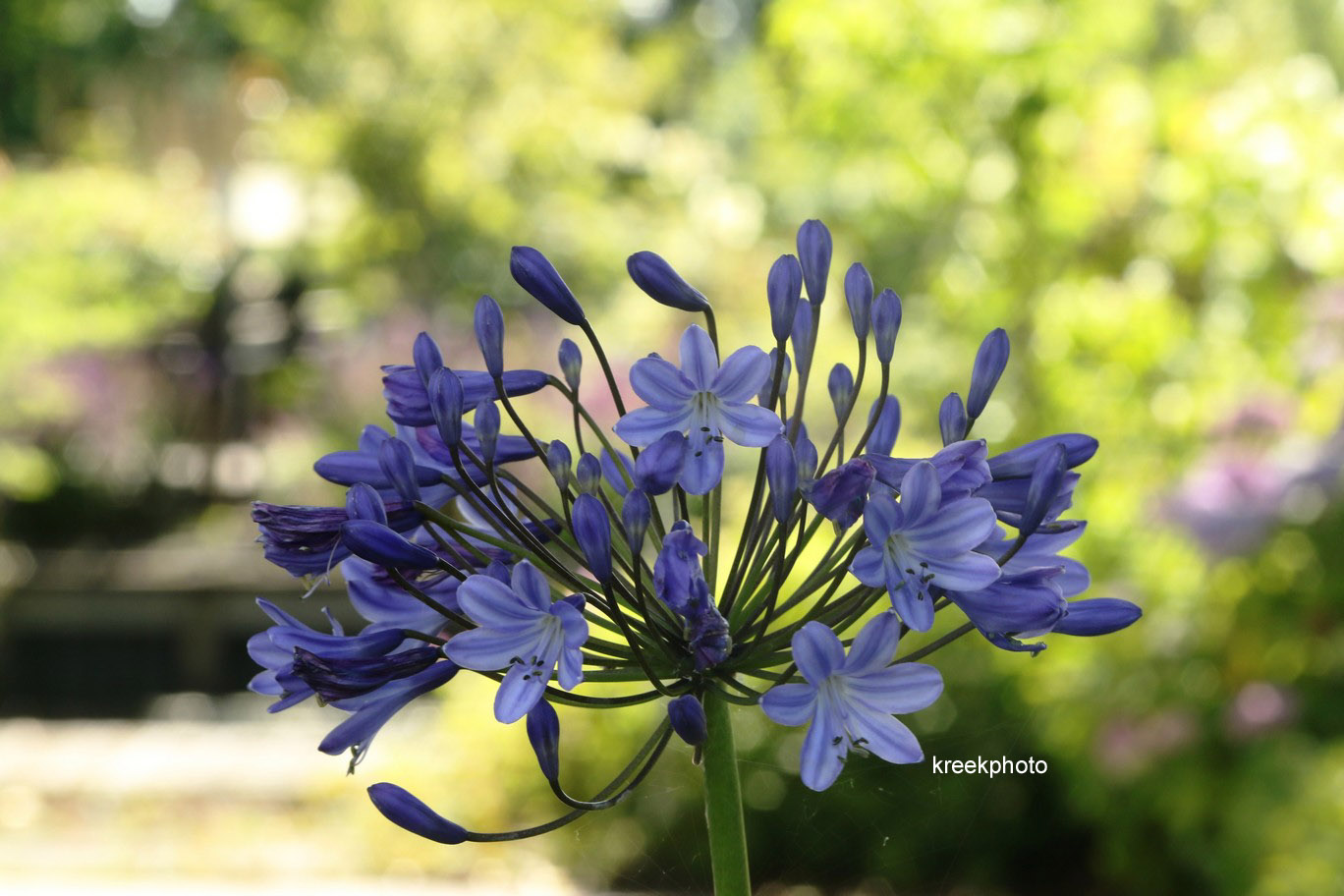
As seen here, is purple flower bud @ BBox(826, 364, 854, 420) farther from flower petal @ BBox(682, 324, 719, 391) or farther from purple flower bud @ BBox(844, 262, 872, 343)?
flower petal @ BBox(682, 324, 719, 391)

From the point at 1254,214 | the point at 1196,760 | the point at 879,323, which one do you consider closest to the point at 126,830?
the point at 1196,760

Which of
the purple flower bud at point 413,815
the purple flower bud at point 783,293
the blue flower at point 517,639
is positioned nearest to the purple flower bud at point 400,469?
the blue flower at point 517,639

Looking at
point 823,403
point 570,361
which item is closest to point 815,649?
point 570,361

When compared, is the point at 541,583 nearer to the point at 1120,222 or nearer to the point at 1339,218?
the point at 1339,218

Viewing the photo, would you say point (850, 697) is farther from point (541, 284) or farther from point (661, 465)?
point (541, 284)

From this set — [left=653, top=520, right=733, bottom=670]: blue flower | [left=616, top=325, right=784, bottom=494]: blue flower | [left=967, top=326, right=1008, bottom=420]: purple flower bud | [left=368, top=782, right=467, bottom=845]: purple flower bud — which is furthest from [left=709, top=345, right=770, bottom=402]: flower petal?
[left=368, top=782, right=467, bottom=845]: purple flower bud
